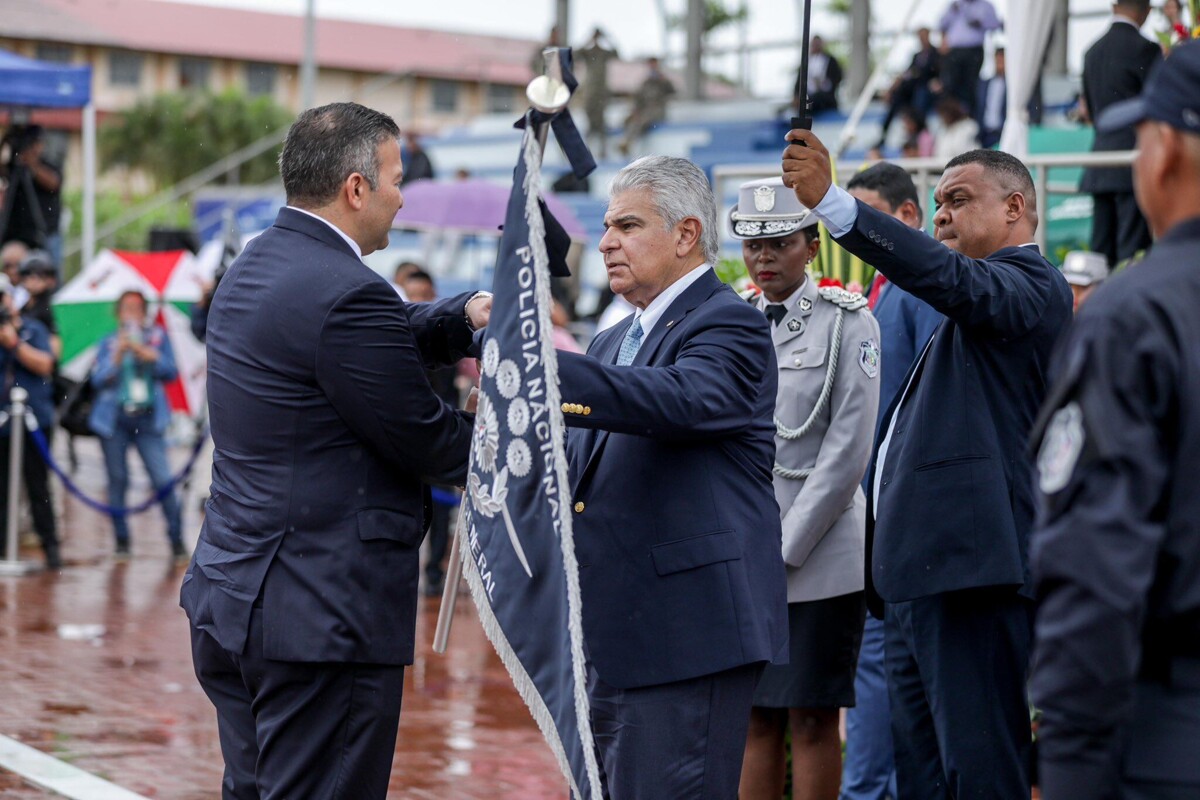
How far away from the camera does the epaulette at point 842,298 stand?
5.01m

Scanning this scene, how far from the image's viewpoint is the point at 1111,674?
222cm

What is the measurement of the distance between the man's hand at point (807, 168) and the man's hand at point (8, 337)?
8.38 metres

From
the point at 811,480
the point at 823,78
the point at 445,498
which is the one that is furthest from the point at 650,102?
the point at 811,480

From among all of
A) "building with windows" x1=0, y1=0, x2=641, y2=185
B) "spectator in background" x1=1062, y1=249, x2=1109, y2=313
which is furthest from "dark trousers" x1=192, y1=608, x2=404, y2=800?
"building with windows" x1=0, y1=0, x2=641, y2=185

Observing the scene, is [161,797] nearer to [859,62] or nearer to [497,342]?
[497,342]

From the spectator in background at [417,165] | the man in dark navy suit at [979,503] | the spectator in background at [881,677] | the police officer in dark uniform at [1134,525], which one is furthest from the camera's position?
the spectator in background at [417,165]

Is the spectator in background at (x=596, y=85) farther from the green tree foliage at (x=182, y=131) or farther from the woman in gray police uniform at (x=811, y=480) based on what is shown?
the green tree foliage at (x=182, y=131)

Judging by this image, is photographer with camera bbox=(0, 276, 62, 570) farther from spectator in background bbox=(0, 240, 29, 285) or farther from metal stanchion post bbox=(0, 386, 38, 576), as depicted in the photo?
spectator in background bbox=(0, 240, 29, 285)

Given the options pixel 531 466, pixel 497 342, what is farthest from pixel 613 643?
pixel 497 342

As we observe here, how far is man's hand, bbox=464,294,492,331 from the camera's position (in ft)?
12.5

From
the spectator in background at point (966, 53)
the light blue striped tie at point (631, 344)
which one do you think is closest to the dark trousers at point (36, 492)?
the light blue striped tie at point (631, 344)

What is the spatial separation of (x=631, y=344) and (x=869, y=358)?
4.44 ft

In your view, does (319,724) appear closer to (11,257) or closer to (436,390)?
(436,390)

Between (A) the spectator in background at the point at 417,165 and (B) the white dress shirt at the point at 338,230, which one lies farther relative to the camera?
(A) the spectator in background at the point at 417,165
